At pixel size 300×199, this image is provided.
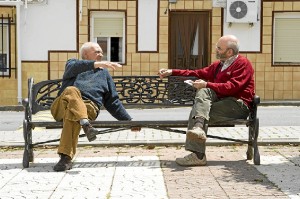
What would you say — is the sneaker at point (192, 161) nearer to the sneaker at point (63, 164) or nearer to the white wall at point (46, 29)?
the sneaker at point (63, 164)

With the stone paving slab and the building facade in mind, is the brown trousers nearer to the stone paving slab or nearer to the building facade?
the stone paving slab

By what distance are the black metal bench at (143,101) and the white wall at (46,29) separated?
36.4 feet

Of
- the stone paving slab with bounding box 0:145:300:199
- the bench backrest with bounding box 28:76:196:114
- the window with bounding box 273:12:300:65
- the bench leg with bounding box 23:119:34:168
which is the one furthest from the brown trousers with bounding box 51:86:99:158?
the window with bounding box 273:12:300:65

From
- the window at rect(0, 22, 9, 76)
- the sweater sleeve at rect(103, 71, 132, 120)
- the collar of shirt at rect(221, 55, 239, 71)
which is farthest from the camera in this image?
the window at rect(0, 22, 9, 76)

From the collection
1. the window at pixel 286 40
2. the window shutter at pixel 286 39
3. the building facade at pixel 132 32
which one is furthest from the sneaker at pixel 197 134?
the window shutter at pixel 286 39

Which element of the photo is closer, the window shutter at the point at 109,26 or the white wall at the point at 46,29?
the white wall at the point at 46,29

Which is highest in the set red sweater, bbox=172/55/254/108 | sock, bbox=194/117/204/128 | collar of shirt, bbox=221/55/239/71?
collar of shirt, bbox=221/55/239/71

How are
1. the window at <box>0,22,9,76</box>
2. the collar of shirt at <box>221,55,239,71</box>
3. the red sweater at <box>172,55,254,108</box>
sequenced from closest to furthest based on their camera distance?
the red sweater at <box>172,55,254,108</box>
the collar of shirt at <box>221,55,239,71</box>
the window at <box>0,22,9,76</box>

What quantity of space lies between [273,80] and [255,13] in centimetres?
229

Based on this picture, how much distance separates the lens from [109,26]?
20.0 meters

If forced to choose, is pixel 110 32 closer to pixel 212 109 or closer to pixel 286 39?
pixel 286 39

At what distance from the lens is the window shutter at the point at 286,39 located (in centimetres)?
2008

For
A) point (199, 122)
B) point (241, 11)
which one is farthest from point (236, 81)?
point (241, 11)

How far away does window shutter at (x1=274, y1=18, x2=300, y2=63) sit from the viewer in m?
20.1
